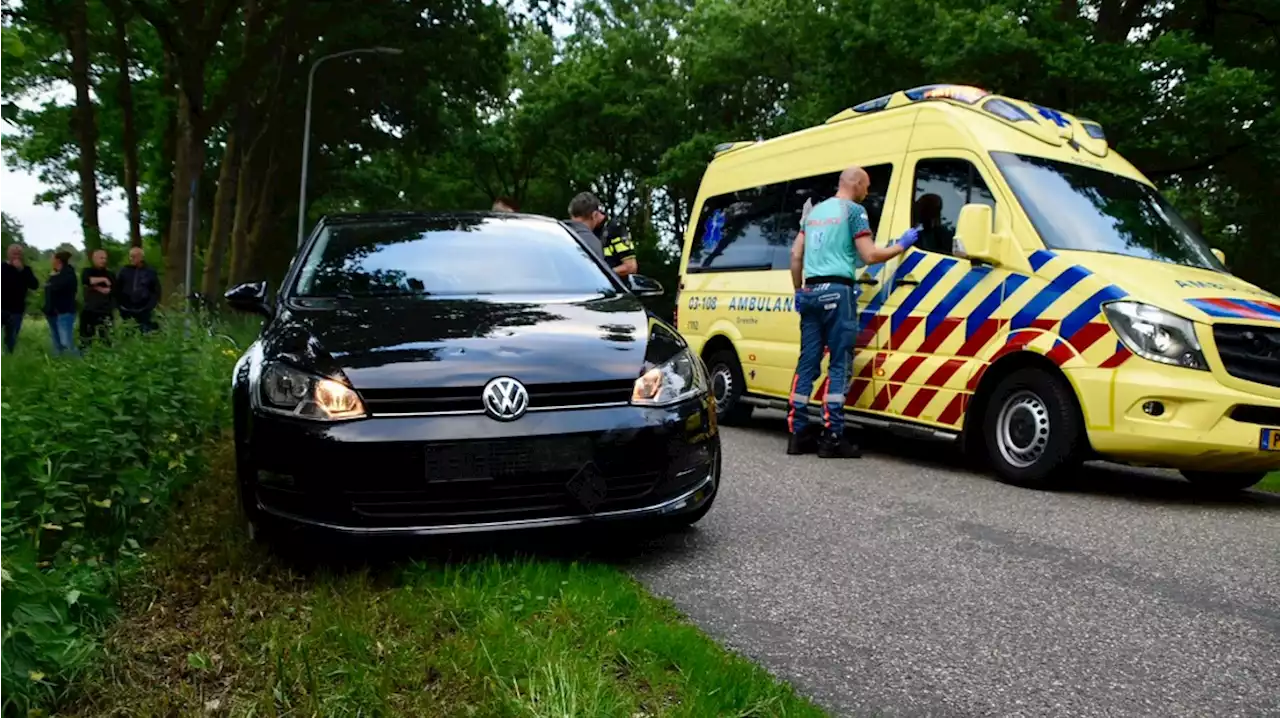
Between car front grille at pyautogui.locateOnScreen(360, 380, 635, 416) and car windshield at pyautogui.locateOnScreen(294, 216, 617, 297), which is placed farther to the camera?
car windshield at pyautogui.locateOnScreen(294, 216, 617, 297)

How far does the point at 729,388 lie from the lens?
9023 mm

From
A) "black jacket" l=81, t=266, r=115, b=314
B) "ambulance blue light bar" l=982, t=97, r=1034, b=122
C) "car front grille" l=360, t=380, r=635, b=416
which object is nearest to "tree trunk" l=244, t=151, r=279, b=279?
"black jacket" l=81, t=266, r=115, b=314

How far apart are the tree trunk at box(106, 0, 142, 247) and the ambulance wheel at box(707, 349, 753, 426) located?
12492mm

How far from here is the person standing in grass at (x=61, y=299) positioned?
1378 cm

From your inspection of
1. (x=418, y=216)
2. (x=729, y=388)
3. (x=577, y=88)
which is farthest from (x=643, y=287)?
(x=577, y=88)

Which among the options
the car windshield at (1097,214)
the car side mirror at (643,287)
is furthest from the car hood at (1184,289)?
the car side mirror at (643,287)

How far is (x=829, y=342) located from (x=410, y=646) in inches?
180

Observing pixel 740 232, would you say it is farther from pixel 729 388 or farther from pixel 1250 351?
pixel 1250 351

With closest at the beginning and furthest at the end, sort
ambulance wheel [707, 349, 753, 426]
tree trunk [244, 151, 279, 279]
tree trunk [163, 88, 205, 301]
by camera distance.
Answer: ambulance wheel [707, 349, 753, 426] → tree trunk [163, 88, 205, 301] → tree trunk [244, 151, 279, 279]

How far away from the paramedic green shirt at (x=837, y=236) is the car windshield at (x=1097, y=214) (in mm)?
935

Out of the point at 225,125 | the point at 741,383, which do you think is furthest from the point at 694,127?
the point at 741,383

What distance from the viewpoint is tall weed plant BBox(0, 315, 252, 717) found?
8.79 ft

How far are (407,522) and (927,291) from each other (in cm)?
→ 428

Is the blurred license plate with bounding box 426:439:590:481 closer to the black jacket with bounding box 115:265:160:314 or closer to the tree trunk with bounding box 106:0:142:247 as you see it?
the black jacket with bounding box 115:265:160:314
